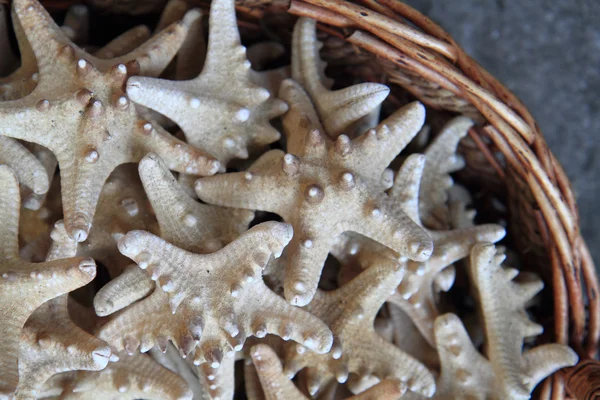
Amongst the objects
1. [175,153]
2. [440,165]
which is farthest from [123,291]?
[440,165]

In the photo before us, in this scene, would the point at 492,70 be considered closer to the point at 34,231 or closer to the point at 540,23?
the point at 540,23

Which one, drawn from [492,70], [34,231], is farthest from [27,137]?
[492,70]

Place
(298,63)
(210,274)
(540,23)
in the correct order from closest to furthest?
1. (210,274)
2. (298,63)
3. (540,23)

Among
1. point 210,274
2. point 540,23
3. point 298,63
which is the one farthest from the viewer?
point 540,23

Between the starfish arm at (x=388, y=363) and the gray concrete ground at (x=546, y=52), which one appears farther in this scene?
the gray concrete ground at (x=546, y=52)

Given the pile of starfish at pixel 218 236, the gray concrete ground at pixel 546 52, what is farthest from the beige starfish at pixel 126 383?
the gray concrete ground at pixel 546 52

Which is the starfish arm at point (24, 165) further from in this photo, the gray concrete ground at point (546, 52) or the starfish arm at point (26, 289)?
the gray concrete ground at point (546, 52)
